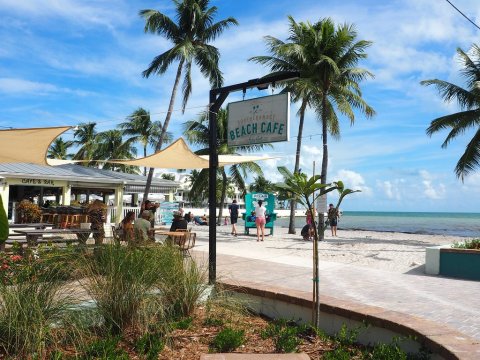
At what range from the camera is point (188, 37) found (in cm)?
2192

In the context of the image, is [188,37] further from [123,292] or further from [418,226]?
[418,226]

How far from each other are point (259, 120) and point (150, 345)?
3015 millimetres

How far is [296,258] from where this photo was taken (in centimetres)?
1133

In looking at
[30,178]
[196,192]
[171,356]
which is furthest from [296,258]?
[196,192]

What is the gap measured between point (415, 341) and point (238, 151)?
28175 mm

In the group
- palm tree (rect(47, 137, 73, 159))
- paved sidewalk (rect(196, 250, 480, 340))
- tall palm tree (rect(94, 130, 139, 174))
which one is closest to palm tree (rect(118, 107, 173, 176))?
tall palm tree (rect(94, 130, 139, 174))

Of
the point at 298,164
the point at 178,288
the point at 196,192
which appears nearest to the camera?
the point at 178,288

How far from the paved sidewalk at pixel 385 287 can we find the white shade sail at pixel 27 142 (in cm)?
399

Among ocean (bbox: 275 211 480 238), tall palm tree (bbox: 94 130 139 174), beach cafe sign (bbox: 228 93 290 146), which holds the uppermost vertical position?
tall palm tree (bbox: 94 130 139 174)

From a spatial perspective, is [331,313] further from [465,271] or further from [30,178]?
[30,178]

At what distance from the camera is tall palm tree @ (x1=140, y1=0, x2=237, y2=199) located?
70.7 ft

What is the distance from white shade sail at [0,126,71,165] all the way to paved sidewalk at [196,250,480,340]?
157 inches

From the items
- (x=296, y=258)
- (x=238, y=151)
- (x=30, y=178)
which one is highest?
(x=238, y=151)

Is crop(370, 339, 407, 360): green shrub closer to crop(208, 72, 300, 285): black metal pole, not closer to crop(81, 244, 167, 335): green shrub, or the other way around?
crop(81, 244, 167, 335): green shrub
